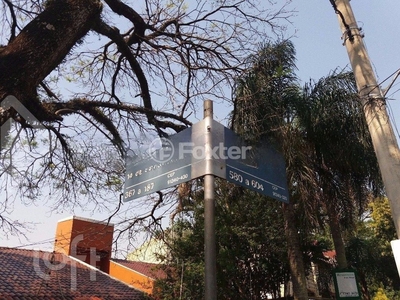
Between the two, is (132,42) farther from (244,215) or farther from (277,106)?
(244,215)

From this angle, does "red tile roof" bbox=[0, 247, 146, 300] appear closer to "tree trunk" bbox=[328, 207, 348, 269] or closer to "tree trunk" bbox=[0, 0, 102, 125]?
"tree trunk" bbox=[328, 207, 348, 269]

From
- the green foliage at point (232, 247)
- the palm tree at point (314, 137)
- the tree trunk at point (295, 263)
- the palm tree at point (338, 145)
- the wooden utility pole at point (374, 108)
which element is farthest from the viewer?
the green foliage at point (232, 247)

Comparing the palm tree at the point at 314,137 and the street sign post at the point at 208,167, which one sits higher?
the palm tree at the point at 314,137

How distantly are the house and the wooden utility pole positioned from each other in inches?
231

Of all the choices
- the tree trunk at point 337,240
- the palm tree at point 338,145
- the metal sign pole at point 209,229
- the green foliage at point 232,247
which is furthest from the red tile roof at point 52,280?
the metal sign pole at point 209,229

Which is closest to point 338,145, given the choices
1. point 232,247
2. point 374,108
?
point 374,108

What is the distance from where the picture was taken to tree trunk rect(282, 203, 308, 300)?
6.96 meters

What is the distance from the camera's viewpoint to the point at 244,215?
436 inches

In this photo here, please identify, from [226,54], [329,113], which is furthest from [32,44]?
[329,113]

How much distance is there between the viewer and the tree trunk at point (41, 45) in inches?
144

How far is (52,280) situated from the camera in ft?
38.7

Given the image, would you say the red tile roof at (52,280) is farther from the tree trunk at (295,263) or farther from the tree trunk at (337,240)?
the tree trunk at (337,240)

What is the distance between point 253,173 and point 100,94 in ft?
15.7

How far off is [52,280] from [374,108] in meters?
11.1
